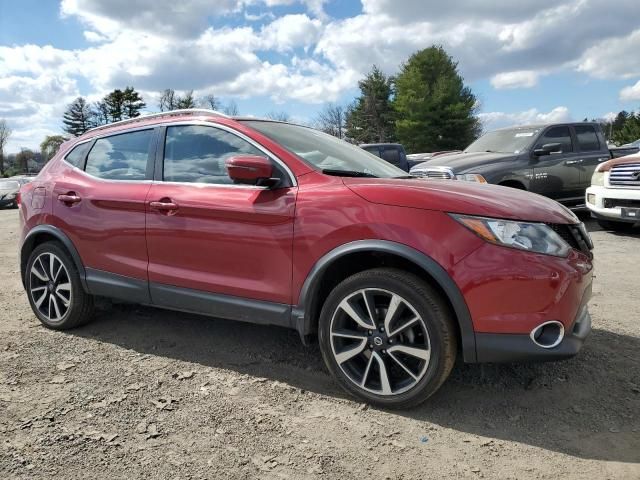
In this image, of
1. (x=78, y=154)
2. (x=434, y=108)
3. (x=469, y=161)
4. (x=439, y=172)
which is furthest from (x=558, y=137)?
(x=434, y=108)

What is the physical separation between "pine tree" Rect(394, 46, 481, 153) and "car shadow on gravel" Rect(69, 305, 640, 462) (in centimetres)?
4779

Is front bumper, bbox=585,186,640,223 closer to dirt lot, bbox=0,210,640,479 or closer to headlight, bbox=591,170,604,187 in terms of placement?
headlight, bbox=591,170,604,187

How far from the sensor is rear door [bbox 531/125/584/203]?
9.02 metres

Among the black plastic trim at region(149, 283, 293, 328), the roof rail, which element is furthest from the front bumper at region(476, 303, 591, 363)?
the roof rail

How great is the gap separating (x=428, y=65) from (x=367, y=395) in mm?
53686

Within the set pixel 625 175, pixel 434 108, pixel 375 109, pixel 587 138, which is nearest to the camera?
pixel 625 175

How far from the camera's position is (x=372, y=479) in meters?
2.34

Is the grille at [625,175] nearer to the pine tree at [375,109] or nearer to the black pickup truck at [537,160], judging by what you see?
the black pickup truck at [537,160]

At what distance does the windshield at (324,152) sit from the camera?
11.0 ft

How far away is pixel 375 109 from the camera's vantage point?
58.3 meters

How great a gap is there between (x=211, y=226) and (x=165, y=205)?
43 cm

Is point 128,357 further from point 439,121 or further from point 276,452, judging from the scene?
point 439,121

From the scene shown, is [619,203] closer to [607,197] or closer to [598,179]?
[607,197]

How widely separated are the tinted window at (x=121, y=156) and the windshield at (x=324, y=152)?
0.87 meters
